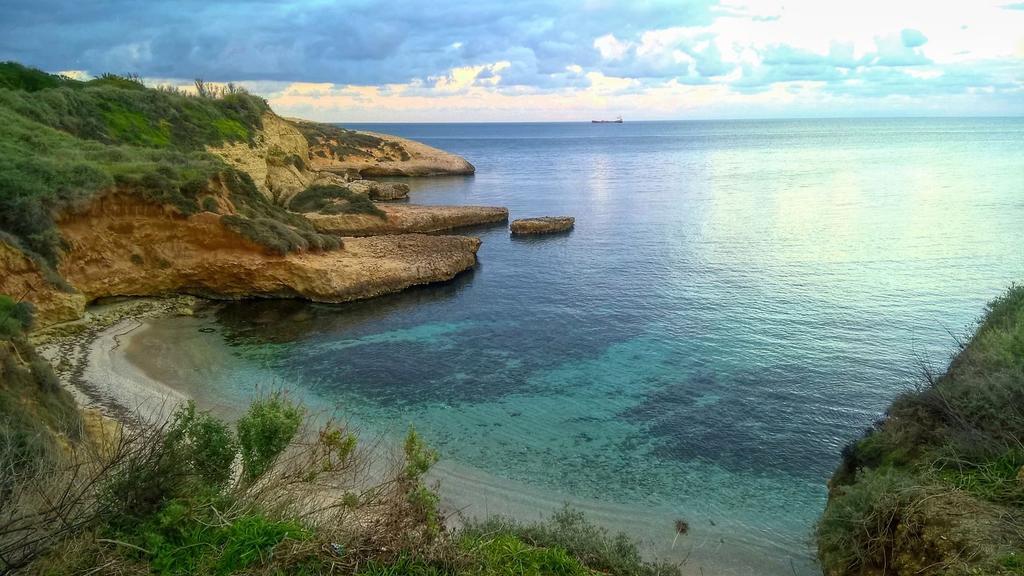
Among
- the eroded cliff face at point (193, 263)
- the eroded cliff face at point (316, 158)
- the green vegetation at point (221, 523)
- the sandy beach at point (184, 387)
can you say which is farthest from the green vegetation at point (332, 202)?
the green vegetation at point (221, 523)

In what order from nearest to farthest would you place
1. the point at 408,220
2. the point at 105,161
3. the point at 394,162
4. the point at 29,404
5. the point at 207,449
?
the point at 207,449 < the point at 29,404 < the point at 105,161 < the point at 408,220 < the point at 394,162

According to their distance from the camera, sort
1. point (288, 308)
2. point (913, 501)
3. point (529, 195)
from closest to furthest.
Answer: point (913, 501)
point (288, 308)
point (529, 195)

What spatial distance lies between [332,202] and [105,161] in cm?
1582

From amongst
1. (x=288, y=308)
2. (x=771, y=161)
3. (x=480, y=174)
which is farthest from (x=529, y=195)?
(x=771, y=161)

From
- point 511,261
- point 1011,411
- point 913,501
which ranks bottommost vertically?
point 511,261

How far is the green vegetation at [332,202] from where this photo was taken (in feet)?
129

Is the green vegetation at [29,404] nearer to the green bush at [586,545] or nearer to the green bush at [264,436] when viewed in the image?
the green bush at [264,436]

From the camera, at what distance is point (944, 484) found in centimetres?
828

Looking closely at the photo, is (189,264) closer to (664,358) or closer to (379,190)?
(664,358)

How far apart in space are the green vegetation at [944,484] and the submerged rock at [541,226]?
3070cm

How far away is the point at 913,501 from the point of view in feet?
26.0

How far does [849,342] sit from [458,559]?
641 inches

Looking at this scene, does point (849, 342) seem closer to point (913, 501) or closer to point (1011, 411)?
point (1011, 411)

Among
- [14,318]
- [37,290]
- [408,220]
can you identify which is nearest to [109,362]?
[37,290]
